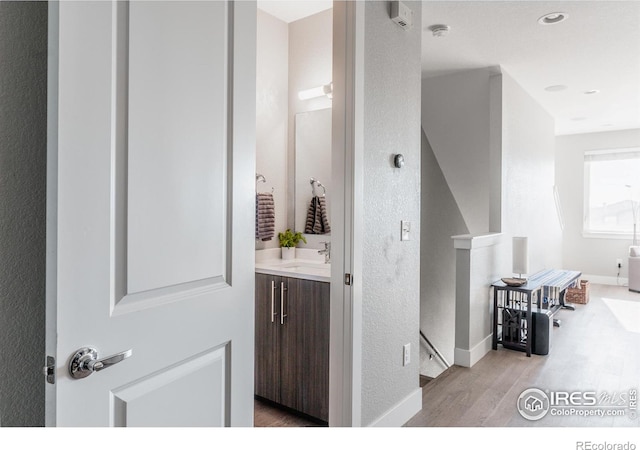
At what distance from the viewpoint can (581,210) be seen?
738 centimetres

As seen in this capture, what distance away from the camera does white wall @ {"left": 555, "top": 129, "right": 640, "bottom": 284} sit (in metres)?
7.05

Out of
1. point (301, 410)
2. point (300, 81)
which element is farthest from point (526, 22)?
point (301, 410)

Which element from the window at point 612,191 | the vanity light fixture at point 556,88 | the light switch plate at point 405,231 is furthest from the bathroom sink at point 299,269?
the window at point 612,191

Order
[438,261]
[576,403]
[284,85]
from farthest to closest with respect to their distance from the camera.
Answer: [438,261]
[284,85]
[576,403]

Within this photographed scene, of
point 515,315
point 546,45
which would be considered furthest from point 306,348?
point 546,45

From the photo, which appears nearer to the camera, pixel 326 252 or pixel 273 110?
pixel 326 252

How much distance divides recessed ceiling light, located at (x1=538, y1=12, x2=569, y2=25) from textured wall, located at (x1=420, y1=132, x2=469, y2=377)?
193 cm

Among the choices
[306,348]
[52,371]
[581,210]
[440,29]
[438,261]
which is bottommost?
[306,348]

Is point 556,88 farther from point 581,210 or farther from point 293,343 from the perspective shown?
point 293,343

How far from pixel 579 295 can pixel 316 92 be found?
15.3 ft

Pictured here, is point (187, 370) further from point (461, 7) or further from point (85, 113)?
point (461, 7)

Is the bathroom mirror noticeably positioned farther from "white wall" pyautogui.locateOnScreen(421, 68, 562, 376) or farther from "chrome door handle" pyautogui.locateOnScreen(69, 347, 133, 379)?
"chrome door handle" pyautogui.locateOnScreen(69, 347, 133, 379)

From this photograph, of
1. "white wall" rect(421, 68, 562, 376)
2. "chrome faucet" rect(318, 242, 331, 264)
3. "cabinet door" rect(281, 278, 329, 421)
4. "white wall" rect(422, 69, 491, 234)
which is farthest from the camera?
"white wall" rect(422, 69, 491, 234)

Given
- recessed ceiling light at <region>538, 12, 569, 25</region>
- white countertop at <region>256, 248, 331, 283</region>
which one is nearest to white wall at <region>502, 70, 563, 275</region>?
recessed ceiling light at <region>538, 12, 569, 25</region>
